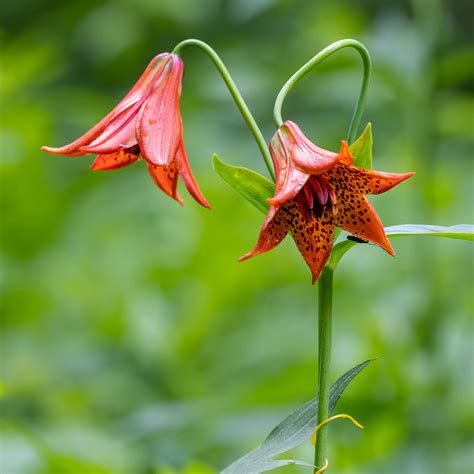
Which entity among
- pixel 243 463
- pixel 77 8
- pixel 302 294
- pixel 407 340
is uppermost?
pixel 77 8

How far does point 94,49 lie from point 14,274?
2162mm

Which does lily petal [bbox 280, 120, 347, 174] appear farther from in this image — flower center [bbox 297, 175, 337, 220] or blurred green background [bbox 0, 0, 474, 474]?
blurred green background [bbox 0, 0, 474, 474]

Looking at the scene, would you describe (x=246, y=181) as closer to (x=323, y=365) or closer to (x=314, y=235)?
(x=314, y=235)

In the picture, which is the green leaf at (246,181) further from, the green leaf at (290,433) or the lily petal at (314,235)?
the green leaf at (290,433)

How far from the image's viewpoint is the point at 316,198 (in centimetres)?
96

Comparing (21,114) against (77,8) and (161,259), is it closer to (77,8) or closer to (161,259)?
(161,259)

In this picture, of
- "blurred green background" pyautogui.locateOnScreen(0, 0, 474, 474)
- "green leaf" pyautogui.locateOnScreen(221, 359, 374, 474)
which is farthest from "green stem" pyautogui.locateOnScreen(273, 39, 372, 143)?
"blurred green background" pyautogui.locateOnScreen(0, 0, 474, 474)

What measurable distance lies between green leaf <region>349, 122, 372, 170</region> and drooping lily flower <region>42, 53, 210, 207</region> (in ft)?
0.49

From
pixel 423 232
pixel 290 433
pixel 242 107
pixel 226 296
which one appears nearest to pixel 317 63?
pixel 242 107

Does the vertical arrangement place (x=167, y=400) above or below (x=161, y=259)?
below

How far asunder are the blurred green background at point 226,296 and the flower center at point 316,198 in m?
0.58

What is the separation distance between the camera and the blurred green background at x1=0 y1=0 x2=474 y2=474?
204 centimetres

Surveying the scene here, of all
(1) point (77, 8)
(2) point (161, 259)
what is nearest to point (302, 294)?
(2) point (161, 259)

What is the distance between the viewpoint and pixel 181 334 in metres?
2.32
